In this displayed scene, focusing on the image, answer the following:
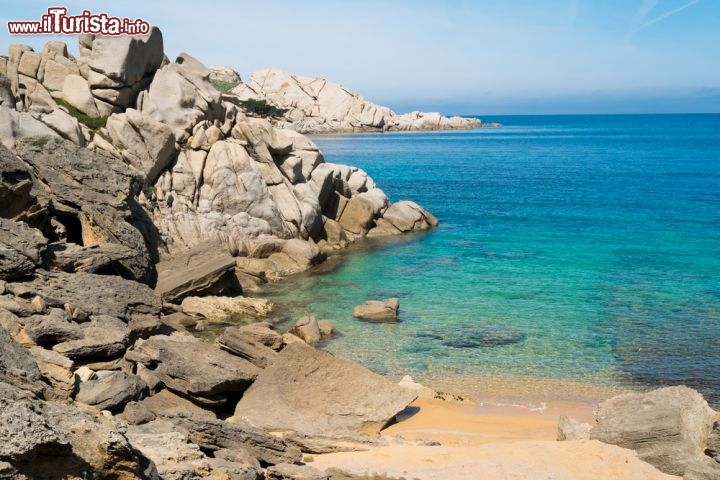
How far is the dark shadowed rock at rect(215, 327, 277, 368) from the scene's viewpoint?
2084 cm

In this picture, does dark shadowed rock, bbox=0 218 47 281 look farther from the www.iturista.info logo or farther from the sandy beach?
the www.iturista.info logo

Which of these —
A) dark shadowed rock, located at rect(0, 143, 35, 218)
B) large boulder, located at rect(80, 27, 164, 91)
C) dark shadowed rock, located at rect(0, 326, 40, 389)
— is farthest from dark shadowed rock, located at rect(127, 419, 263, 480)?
large boulder, located at rect(80, 27, 164, 91)

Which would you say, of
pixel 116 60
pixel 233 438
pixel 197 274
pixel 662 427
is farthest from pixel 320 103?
pixel 233 438

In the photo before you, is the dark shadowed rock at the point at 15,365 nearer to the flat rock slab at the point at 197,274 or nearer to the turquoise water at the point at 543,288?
the turquoise water at the point at 543,288

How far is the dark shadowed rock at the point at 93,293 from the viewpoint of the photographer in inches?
779

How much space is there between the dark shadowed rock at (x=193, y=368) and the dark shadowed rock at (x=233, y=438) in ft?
12.4

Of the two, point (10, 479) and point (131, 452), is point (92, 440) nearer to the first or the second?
point (131, 452)

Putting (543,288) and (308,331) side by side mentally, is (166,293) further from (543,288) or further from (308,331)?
(543,288)

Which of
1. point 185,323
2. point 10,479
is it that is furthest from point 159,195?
point 10,479

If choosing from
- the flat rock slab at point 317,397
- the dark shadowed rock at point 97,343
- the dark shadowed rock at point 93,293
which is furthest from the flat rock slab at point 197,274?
the flat rock slab at point 317,397

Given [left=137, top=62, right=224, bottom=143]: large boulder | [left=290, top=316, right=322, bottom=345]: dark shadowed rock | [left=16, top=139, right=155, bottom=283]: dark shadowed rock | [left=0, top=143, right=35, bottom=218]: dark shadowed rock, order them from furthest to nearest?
1. [left=137, top=62, right=224, bottom=143]: large boulder
2. [left=16, top=139, right=155, bottom=283]: dark shadowed rock
3. [left=290, top=316, right=322, bottom=345]: dark shadowed rock
4. [left=0, top=143, right=35, bottom=218]: dark shadowed rock

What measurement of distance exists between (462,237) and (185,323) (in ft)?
80.8

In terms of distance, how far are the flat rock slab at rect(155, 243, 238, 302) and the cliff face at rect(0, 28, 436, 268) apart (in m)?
3.41

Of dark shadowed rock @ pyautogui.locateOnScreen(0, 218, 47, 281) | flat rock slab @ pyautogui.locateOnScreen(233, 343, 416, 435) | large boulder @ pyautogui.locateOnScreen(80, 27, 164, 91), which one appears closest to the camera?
Answer: flat rock slab @ pyautogui.locateOnScreen(233, 343, 416, 435)
